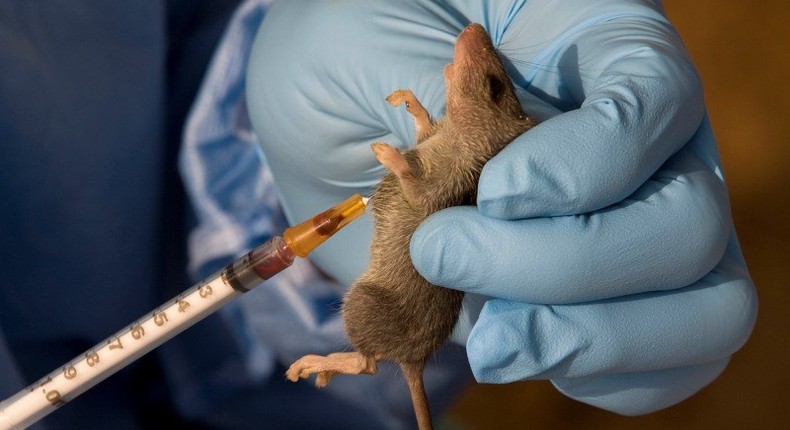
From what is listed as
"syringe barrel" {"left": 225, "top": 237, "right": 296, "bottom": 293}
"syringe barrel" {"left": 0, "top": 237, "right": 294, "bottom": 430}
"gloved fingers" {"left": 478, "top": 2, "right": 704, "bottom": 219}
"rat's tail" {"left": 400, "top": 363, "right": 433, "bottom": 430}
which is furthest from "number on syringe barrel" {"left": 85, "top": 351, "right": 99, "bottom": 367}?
"gloved fingers" {"left": 478, "top": 2, "right": 704, "bottom": 219}

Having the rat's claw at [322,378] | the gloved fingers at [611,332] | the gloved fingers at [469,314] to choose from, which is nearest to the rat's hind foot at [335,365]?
the rat's claw at [322,378]

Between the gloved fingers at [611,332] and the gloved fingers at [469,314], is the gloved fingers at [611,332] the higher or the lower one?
the lower one

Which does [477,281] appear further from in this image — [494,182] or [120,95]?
[120,95]

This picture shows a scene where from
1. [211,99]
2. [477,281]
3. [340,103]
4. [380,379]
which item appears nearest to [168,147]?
[211,99]

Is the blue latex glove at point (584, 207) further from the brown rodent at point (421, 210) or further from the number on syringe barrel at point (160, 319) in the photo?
the number on syringe barrel at point (160, 319)

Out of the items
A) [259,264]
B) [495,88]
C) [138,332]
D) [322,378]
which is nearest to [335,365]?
[322,378]
